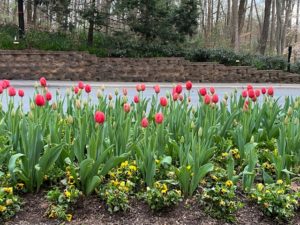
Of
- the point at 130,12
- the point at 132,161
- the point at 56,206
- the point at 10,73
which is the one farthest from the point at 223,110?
the point at 130,12

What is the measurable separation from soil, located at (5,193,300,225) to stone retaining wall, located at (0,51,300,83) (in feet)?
48.6

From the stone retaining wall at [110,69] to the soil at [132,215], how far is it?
1482 centimetres

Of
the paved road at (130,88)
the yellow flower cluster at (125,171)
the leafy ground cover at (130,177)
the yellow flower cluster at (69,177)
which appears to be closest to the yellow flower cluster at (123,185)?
the leafy ground cover at (130,177)

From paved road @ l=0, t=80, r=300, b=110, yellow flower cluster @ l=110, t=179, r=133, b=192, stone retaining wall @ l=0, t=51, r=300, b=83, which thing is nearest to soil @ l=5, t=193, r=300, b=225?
yellow flower cluster @ l=110, t=179, r=133, b=192

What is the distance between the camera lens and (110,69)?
1839cm

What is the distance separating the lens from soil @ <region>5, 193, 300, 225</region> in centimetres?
304

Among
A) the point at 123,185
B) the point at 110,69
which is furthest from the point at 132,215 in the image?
the point at 110,69

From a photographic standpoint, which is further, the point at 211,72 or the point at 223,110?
the point at 211,72

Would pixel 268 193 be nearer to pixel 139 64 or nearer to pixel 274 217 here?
pixel 274 217

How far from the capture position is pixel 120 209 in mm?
3133

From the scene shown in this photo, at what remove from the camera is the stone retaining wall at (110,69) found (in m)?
17.4

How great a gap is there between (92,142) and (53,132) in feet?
1.55

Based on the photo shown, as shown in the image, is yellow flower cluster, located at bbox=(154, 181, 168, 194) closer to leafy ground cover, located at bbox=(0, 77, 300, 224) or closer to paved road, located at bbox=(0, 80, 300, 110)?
leafy ground cover, located at bbox=(0, 77, 300, 224)

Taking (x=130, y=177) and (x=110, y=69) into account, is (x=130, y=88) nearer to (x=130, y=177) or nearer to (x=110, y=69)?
(x=110, y=69)
